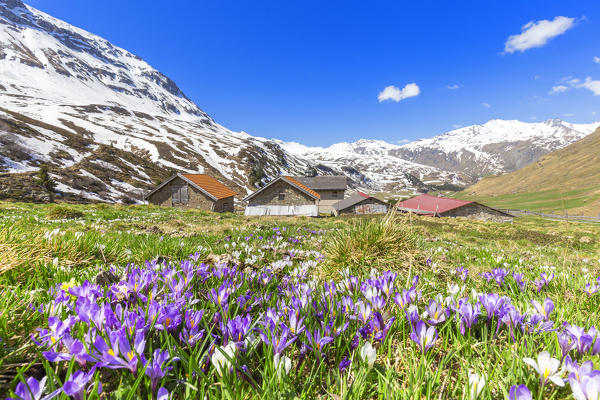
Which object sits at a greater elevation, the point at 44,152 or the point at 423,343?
the point at 44,152

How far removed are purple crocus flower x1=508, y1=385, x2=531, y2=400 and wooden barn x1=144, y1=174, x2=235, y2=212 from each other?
50480 millimetres

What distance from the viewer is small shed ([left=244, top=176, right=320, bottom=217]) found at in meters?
49.2

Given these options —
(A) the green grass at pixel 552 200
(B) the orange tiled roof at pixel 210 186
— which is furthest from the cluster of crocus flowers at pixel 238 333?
(A) the green grass at pixel 552 200

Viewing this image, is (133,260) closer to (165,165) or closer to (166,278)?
(166,278)

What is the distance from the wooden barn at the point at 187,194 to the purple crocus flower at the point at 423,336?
4989 cm

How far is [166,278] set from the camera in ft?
7.55

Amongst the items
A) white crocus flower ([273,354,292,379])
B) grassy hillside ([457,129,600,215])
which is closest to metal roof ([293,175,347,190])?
grassy hillside ([457,129,600,215])

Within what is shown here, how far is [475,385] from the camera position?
125 centimetres

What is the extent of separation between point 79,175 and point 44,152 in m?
17.9

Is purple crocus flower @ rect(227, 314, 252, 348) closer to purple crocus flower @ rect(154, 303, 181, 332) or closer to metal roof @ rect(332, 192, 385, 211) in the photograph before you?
purple crocus flower @ rect(154, 303, 181, 332)

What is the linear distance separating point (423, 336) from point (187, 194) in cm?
5299

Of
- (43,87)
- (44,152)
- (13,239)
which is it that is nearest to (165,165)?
(44,152)

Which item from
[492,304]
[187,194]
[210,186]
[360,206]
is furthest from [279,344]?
[360,206]

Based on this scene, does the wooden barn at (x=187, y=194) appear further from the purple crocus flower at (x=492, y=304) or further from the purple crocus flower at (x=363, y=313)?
the purple crocus flower at (x=492, y=304)
